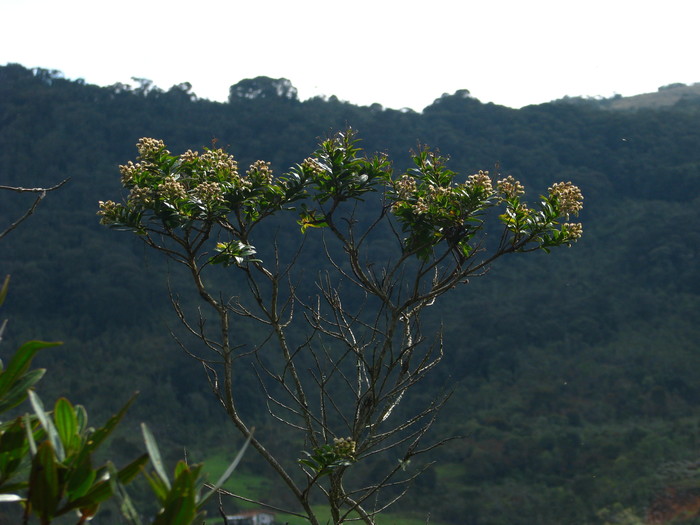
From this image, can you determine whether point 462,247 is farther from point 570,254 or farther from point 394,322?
point 570,254

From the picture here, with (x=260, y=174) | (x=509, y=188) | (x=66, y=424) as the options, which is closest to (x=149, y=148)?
(x=260, y=174)

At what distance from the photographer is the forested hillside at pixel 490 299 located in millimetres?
23562

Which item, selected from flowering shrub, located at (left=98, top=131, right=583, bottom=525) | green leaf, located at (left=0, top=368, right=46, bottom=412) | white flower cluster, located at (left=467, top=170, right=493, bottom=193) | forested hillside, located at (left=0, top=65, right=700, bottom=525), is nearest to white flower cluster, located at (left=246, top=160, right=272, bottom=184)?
flowering shrub, located at (left=98, top=131, right=583, bottom=525)

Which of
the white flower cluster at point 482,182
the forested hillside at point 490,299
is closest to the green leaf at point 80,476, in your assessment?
the white flower cluster at point 482,182

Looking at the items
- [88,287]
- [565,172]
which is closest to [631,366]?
[565,172]

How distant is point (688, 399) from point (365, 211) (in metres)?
18.6

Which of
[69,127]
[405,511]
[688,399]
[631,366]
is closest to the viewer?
[405,511]

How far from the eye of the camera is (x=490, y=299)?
35000 mm

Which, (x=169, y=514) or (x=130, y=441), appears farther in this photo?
(x=130, y=441)

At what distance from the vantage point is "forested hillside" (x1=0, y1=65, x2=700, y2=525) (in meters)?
23.6

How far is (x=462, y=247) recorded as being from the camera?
9.95 feet

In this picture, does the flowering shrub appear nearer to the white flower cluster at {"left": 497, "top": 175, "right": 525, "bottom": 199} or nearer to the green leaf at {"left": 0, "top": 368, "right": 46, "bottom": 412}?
the white flower cluster at {"left": 497, "top": 175, "right": 525, "bottom": 199}

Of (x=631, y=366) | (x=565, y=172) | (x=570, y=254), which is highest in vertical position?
(x=565, y=172)

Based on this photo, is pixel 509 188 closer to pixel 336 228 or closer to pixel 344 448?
pixel 336 228
